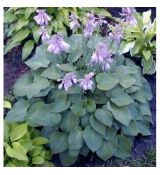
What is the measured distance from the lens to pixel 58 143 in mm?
3398

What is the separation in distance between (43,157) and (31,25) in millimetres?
1537

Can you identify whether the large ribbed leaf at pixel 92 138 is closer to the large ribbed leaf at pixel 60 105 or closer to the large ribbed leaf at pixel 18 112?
the large ribbed leaf at pixel 60 105

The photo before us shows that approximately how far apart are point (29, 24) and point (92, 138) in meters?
1.58

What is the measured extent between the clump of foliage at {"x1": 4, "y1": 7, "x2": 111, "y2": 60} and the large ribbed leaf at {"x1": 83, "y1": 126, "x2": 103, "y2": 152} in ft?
4.17

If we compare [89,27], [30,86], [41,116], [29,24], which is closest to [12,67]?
[29,24]

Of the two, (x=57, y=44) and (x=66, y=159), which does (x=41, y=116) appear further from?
(x=57, y=44)

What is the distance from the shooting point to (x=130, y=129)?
347 centimetres

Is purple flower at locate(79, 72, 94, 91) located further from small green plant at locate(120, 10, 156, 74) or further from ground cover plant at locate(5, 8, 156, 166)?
small green plant at locate(120, 10, 156, 74)

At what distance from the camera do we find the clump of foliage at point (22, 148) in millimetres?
3207

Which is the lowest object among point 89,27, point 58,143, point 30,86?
point 58,143

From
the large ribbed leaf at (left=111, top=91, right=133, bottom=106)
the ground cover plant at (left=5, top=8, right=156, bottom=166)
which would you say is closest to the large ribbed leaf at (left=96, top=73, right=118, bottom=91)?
the ground cover plant at (left=5, top=8, right=156, bottom=166)

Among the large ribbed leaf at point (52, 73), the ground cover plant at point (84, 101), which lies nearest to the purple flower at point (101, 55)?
the ground cover plant at point (84, 101)

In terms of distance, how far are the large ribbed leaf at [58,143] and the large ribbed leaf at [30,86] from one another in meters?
0.38

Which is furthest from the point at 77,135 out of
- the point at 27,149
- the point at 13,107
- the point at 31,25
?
the point at 31,25
